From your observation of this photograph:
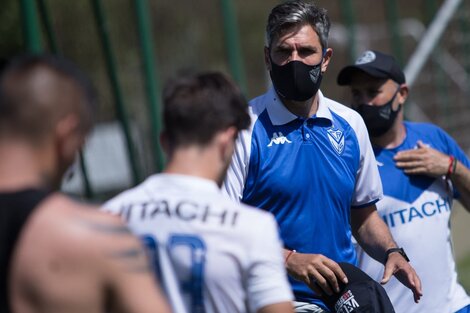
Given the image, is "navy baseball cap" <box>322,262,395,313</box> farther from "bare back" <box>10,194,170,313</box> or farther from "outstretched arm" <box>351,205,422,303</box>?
"bare back" <box>10,194,170,313</box>

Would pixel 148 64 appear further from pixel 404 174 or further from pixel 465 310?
pixel 465 310

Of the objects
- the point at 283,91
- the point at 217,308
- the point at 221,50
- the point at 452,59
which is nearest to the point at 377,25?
the point at 452,59

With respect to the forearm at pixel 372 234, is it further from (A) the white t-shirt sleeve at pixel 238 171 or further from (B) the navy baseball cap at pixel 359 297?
(A) the white t-shirt sleeve at pixel 238 171

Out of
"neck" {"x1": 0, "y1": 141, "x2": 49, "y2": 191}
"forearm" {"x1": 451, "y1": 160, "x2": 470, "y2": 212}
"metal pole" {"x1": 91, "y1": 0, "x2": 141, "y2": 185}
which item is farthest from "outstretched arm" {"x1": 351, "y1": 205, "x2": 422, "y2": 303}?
"metal pole" {"x1": 91, "y1": 0, "x2": 141, "y2": 185}

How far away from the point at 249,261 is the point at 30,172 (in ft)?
A: 2.66

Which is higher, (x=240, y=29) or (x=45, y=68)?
(x=45, y=68)

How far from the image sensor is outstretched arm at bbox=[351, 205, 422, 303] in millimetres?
5195

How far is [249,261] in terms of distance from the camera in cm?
347

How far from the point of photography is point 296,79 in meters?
5.21

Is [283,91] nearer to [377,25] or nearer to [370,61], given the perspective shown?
[370,61]

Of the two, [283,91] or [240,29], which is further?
[240,29]

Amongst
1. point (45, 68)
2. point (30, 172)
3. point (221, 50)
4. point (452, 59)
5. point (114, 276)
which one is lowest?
point (452, 59)

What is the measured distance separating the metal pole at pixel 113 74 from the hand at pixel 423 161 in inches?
134

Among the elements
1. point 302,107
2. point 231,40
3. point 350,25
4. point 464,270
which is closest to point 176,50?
point 231,40
